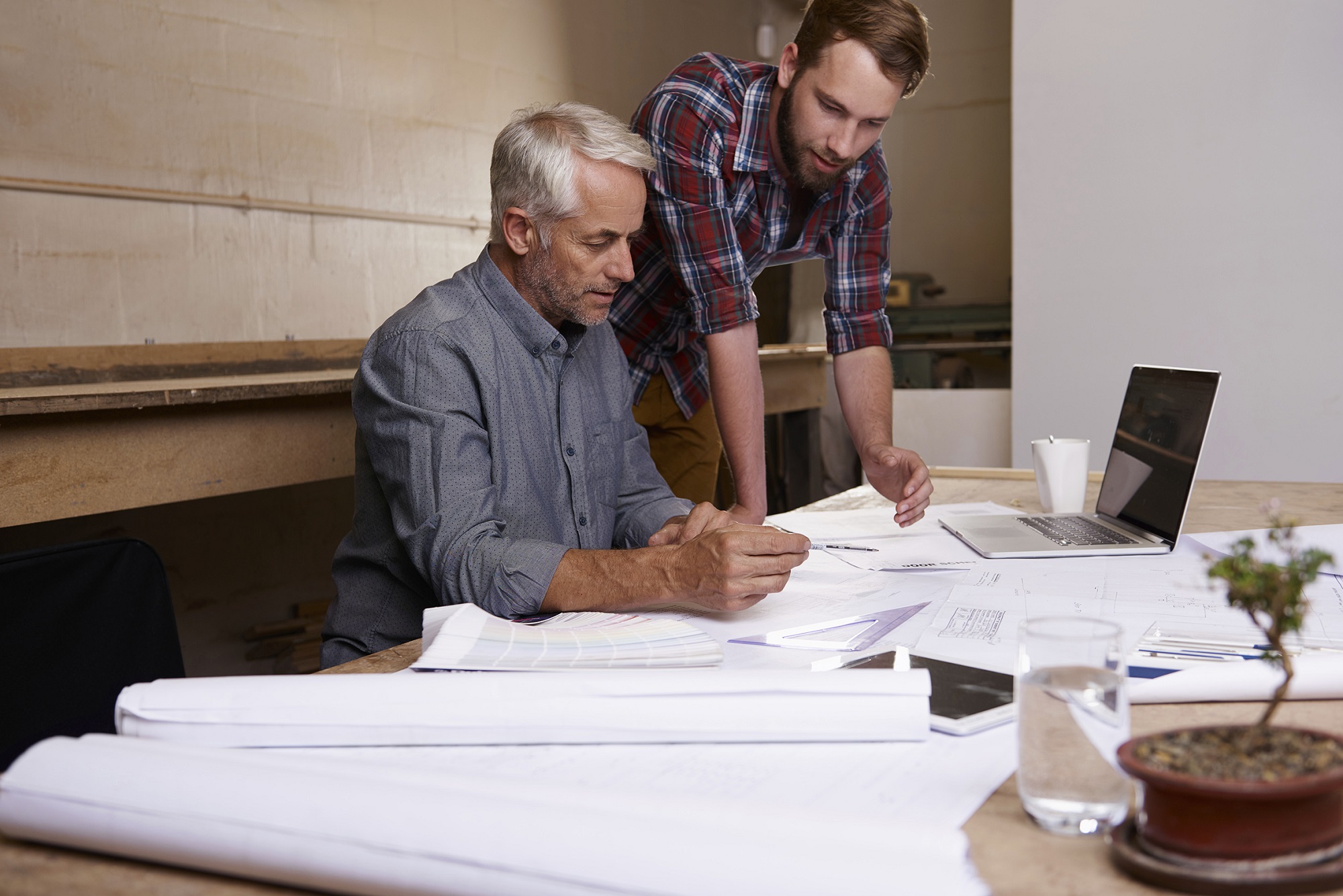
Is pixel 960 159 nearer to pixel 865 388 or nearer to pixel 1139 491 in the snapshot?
pixel 865 388

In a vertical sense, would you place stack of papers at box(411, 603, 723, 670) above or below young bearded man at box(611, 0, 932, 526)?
below

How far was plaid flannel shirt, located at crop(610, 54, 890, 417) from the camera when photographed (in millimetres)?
1750

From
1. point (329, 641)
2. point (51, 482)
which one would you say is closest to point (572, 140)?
point (329, 641)

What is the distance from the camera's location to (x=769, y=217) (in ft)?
6.29

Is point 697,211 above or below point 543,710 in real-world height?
above

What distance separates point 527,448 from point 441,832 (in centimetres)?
90

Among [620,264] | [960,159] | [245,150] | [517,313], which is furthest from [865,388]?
[960,159]

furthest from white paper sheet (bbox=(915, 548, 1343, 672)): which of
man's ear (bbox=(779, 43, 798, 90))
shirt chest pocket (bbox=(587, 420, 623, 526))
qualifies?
man's ear (bbox=(779, 43, 798, 90))

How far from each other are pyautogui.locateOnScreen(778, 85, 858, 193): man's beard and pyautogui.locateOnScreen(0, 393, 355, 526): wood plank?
1126 mm

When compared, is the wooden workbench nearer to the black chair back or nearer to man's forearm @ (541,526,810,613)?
the black chair back

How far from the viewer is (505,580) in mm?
Answer: 1110

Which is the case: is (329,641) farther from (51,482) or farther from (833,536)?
(51,482)

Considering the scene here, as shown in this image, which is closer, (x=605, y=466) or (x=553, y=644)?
(x=553, y=644)

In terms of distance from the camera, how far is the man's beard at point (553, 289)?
4.72 feet
